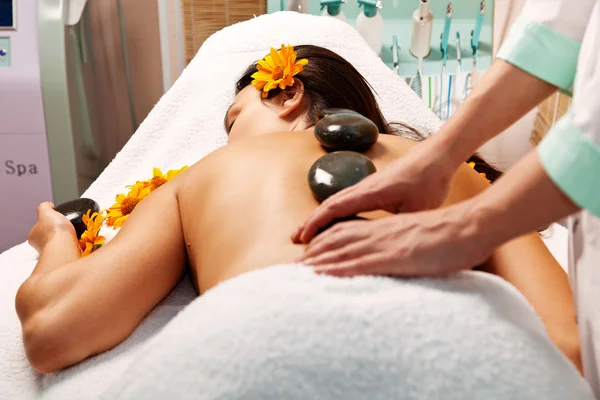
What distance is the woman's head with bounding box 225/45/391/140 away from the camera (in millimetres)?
1273

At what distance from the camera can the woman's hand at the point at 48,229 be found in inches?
49.4

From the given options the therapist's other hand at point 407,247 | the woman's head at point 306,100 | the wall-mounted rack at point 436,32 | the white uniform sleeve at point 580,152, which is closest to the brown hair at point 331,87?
the woman's head at point 306,100

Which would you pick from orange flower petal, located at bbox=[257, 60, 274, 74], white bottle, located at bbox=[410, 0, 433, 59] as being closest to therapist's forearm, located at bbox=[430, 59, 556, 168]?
orange flower petal, located at bbox=[257, 60, 274, 74]

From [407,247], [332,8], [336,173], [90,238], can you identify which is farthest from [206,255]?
[332,8]

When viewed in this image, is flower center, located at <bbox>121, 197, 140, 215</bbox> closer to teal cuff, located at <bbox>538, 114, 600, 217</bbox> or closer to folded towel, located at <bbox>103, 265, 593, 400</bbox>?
folded towel, located at <bbox>103, 265, 593, 400</bbox>

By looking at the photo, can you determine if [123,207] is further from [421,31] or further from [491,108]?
[421,31]

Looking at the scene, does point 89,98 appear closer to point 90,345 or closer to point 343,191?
point 90,345

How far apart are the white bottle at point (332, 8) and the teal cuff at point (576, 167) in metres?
1.74

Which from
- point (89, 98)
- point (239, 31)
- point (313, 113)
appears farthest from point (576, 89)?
point (89, 98)

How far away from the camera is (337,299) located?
61cm

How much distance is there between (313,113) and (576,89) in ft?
2.18

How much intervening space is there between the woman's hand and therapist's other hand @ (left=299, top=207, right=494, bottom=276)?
761 mm

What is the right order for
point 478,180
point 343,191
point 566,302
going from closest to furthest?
point 343,191, point 566,302, point 478,180

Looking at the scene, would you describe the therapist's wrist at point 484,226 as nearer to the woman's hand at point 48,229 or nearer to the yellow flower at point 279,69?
the yellow flower at point 279,69
